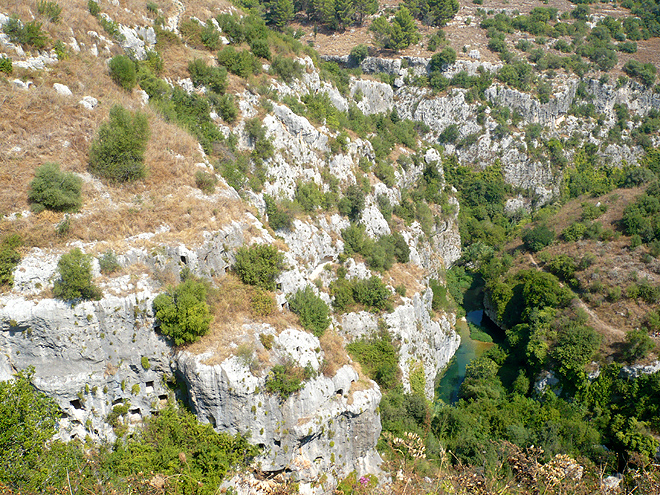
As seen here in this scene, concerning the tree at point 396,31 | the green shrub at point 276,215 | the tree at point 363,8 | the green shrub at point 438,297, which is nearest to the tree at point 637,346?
the green shrub at point 438,297

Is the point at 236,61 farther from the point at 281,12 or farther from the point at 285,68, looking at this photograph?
the point at 281,12

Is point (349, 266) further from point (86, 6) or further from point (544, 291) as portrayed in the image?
point (86, 6)

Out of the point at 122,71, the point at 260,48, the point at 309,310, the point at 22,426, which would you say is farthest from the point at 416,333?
the point at 260,48

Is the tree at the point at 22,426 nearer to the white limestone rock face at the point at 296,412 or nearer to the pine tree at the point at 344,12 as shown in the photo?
the white limestone rock face at the point at 296,412

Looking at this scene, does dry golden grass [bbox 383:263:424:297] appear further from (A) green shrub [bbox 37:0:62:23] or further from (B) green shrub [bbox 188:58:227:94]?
(A) green shrub [bbox 37:0:62:23]

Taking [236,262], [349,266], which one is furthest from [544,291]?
[236,262]

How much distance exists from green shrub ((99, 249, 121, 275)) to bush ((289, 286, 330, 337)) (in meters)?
9.76

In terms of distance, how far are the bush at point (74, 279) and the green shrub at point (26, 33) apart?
1633 centimetres

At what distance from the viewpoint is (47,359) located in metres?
19.0

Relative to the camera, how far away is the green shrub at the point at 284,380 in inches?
829

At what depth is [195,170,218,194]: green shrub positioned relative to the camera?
26.3 metres

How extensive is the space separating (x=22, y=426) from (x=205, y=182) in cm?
1531

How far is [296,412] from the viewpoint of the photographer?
21.8 m

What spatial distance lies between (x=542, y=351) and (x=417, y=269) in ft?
44.2
